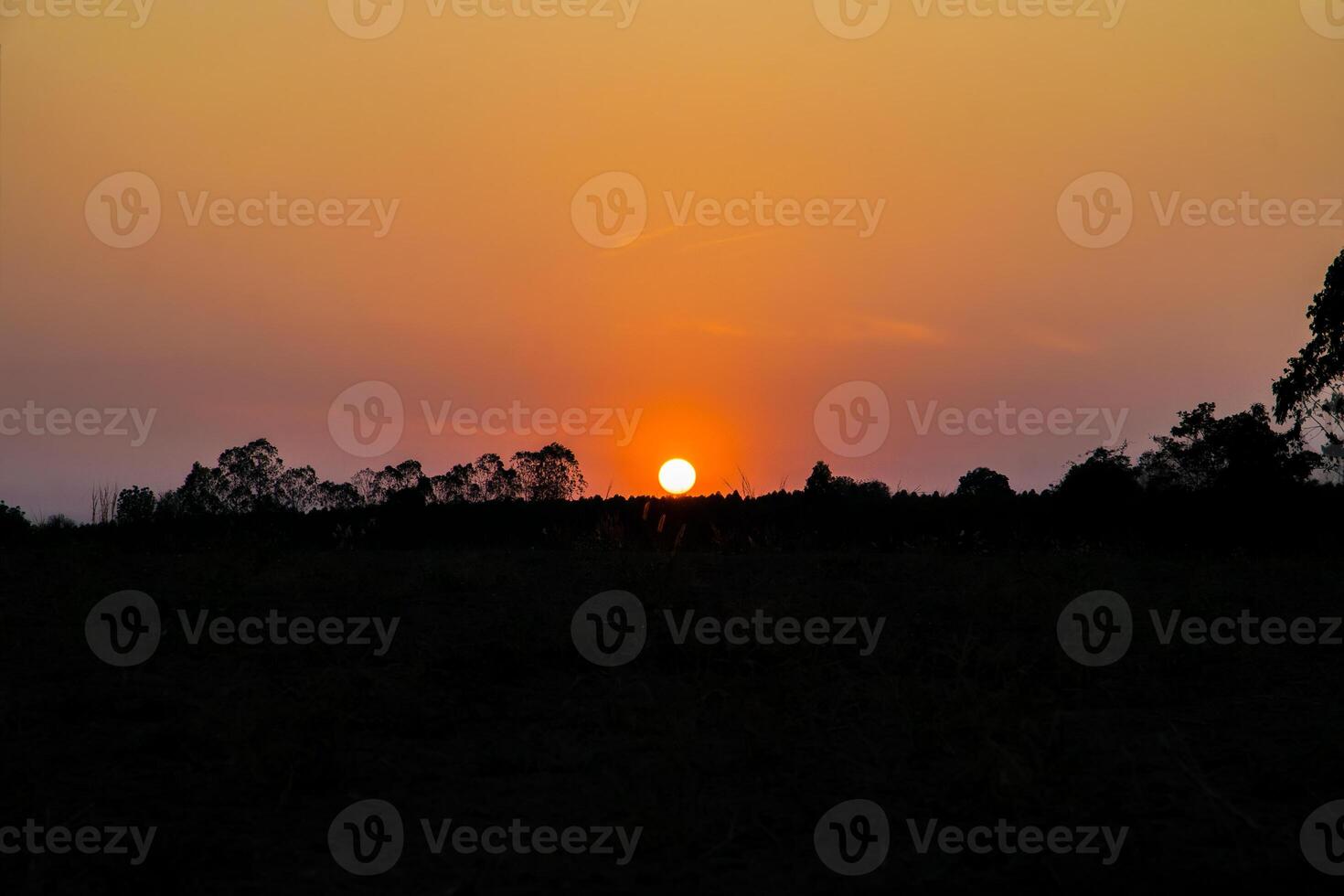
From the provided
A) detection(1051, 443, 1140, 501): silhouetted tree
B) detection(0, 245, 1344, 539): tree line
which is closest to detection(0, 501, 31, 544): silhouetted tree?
detection(0, 245, 1344, 539): tree line

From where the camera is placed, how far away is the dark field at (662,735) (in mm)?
3938

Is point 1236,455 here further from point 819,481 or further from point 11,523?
point 11,523

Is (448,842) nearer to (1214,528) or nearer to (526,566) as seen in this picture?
(526,566)

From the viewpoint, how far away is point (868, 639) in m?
6.84

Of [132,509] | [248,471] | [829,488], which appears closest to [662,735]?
[132,509]

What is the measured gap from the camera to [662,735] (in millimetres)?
5258

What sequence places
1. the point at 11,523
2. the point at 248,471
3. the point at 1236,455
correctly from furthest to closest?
the point at 248,471, the point at 1236,455, the point at 11,523

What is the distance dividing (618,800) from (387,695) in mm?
1802

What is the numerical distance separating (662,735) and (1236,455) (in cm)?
3007

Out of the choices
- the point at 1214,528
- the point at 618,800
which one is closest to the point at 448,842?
the point at 618,800

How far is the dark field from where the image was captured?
394 centimetres

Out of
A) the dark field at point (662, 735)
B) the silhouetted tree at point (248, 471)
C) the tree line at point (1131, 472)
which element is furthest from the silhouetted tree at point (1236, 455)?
the silhouetted tree at point (248, 471)

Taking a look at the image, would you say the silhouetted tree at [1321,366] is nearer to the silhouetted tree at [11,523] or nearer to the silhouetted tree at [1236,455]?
the silhouetted tree at [1236,455]

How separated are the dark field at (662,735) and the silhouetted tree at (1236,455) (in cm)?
1900
